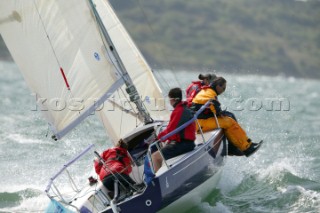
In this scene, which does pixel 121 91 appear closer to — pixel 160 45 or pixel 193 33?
pixel 160 45

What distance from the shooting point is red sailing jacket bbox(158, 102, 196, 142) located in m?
10.3

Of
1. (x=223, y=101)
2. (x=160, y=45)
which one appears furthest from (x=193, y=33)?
(x=223, y=101)

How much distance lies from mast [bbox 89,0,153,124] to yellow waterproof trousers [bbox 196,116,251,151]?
2.93 feet

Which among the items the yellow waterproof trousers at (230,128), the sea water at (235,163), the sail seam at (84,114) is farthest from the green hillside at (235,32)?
the sail seam at (84,114)

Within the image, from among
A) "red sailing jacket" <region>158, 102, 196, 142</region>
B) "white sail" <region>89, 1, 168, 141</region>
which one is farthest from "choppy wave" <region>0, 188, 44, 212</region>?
"red sailing jacket" <region>158, 102, 196, 142</region>

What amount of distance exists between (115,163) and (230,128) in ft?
7.47

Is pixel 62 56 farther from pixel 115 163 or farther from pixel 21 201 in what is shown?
pixel 21 201

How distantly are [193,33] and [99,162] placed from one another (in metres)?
67.2

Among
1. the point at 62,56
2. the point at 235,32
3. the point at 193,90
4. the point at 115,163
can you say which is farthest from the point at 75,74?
the point at 235,32

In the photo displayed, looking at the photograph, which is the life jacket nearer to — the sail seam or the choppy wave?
the sail seam

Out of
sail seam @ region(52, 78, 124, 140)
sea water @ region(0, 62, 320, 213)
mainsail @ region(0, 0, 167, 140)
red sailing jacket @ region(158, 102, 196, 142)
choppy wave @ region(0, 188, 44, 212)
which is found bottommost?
sea water @ region(0, 62, 320, 213)

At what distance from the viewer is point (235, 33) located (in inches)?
3115

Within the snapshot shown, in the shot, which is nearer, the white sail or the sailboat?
the sailboat

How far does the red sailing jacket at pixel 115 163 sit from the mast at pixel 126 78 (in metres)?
0.95
